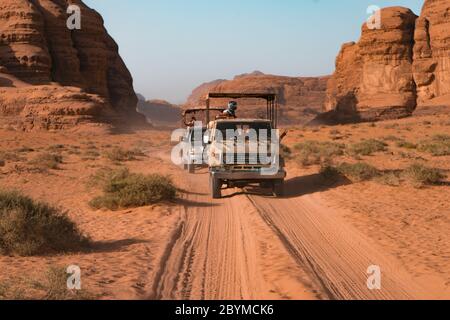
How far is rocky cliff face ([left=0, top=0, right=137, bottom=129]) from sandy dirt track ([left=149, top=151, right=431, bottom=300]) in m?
42.6

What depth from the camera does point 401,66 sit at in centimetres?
5806

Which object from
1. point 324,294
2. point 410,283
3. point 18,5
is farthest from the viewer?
point 18,5

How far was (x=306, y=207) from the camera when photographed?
35.1 ft

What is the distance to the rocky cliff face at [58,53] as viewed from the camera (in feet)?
176

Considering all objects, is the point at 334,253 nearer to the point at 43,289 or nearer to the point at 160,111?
the point at 43,289

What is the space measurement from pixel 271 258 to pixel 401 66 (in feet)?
189

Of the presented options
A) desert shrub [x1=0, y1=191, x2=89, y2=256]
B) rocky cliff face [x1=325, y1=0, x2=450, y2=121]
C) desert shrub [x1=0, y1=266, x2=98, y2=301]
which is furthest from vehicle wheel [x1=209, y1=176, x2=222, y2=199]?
rocky cliff face [x1=325, y1=0, x2=450, y2=121]

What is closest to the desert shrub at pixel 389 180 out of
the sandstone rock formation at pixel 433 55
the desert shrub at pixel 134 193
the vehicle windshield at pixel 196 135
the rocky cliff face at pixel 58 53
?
the desert shrub at pixel 134 193

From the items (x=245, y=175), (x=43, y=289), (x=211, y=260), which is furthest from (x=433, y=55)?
(x=43, y=289)

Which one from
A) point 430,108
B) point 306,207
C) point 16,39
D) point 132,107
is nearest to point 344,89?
point 430,108

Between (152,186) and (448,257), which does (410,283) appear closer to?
(448,257)

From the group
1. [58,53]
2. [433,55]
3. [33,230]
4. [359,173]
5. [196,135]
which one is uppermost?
[58,53]

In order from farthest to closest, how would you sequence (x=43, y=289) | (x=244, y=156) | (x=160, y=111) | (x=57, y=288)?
(x=160, y=111), (x=244, y=156), (x=43, y=289), (x=57, y=288)
